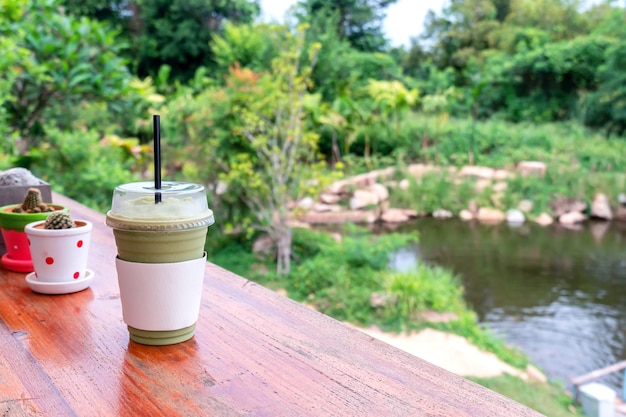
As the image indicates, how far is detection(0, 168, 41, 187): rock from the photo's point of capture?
1141mm

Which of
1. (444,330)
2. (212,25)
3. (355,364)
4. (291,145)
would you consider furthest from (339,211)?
(355,364)

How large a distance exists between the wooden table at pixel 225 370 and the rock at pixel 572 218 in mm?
7873

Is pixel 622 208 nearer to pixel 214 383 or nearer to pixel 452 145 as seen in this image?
pixel 452 145

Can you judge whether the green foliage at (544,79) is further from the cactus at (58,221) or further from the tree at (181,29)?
the cactus at (58,221)

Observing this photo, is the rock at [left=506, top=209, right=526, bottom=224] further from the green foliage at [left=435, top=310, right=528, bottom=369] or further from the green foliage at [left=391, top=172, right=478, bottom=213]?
the green foliage at [left=435, top=310, right=528, bottom=369]

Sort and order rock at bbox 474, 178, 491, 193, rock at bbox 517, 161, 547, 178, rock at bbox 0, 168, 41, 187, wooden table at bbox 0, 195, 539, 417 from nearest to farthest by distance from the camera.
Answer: wooden table at bbox 0, 195, 539, 417
rock at bbox 0, 168, 41, 187
rock at bbox 474, 178, 491, 193
rock at bbox 517, 161, 547, 178

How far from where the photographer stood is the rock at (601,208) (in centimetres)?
804

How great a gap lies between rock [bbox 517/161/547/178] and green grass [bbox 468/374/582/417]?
5729 millimetres

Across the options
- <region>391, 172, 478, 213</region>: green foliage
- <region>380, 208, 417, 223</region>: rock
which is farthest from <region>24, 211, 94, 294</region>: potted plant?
<region>391, 172, 478, 213</region>: green foliage

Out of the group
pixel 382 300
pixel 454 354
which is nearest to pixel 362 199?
pixel 382 300

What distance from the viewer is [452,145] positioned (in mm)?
9781

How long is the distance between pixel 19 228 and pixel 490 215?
765 cm

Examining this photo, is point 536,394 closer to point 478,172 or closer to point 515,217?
point 515,217

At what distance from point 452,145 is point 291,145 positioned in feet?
17.8
